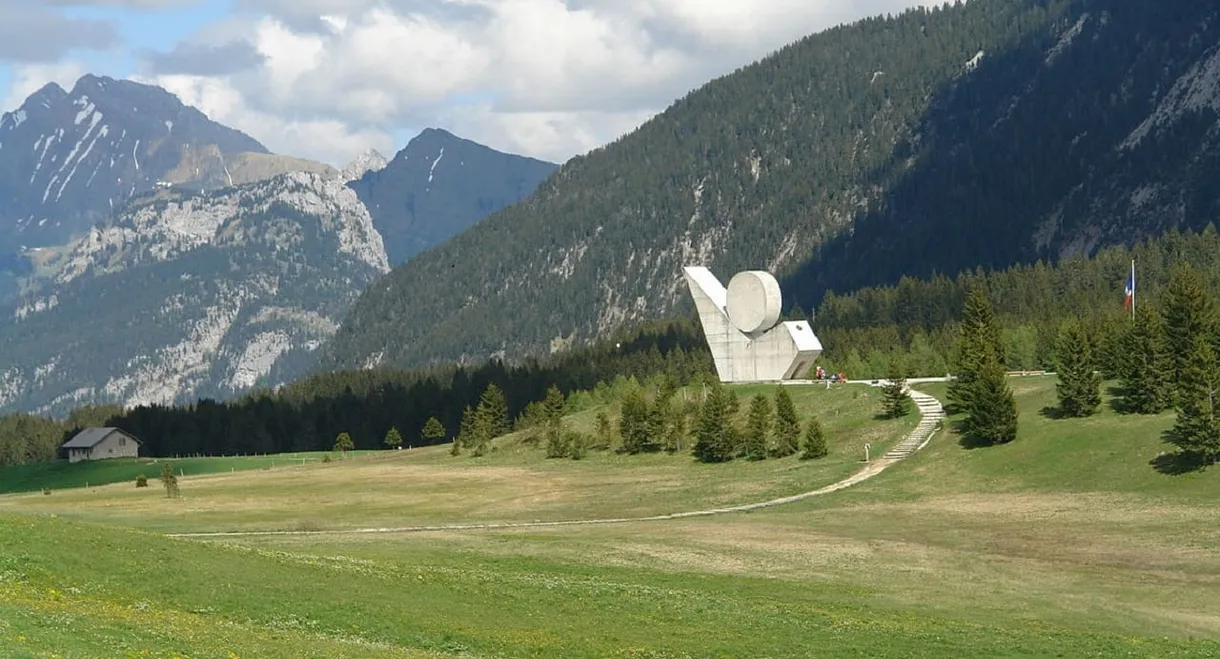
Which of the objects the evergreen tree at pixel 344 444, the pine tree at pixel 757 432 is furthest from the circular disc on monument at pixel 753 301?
the evergreen tree at pixel 344 444

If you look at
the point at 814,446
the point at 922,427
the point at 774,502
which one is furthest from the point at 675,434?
the point at 774,502

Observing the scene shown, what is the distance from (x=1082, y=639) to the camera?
42750 millimetres

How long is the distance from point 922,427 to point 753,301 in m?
27.3

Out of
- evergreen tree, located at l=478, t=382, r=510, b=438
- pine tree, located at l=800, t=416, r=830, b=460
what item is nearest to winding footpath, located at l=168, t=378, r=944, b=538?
pine tree, located at l=800, t=416, r=830, b=460

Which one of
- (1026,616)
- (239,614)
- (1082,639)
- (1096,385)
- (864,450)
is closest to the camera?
(239,614)

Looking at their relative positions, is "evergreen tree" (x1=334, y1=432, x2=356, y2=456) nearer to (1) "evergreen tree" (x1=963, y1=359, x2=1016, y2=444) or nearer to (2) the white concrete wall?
(2) the white concrete wall

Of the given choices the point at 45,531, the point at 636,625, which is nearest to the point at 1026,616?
the point at 636,625

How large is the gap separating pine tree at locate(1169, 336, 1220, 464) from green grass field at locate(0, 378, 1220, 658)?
1.85m

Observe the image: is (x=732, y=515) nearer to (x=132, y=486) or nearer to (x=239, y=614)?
(x=239, y=614)

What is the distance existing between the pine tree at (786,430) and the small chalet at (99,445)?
10856cm

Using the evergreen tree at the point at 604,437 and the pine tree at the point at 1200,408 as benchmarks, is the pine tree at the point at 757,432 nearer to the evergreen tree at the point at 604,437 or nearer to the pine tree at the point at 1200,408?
the evergreen tree at the point at 604,437

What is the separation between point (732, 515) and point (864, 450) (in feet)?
79.7

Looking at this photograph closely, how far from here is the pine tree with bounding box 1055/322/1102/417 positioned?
303 feet

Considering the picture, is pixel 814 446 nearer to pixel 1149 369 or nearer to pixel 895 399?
pixel 895 399
